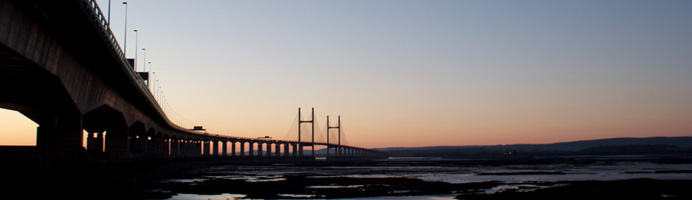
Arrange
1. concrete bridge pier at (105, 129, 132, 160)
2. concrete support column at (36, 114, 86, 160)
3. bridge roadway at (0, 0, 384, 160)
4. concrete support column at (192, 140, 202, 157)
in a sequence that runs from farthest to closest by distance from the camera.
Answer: concrete support column at (192, 140, 202, 157) < concrete bridge pier at (105, 129, 132, 160) < concrete support column at (36, 114, 86, 160) < bridge roadway at (0, 0, 384, 160)

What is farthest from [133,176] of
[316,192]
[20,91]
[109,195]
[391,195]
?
[391,195]

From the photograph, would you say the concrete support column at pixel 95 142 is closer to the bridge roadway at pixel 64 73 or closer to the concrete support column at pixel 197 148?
the bridge roadway at pixel 64 73

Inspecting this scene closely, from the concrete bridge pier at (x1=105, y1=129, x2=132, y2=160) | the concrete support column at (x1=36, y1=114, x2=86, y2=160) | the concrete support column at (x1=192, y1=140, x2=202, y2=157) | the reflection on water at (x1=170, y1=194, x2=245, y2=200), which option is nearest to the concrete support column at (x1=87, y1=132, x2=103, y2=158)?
the concrete bridge pier at (x1=105, y1=129, x2=132, y2=160)

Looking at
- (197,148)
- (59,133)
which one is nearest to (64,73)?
(59,133)

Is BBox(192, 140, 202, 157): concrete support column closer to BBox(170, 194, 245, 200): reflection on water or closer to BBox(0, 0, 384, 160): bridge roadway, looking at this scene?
BBox(0, 0, 384, 160): bridge roadway

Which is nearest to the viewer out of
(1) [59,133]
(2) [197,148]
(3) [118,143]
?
(1) [59,133]

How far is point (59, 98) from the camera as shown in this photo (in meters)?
39.3

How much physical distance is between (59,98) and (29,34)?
1572 cm

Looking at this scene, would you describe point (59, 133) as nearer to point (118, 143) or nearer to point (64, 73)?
point (64, 73)

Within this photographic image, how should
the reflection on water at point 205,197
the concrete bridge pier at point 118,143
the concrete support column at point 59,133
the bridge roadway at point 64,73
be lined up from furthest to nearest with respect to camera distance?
the concrete bridge pier at point 118,143
the concrete support column at point 59,133
the reflection on water at point 205,197
the bridge roadway at point 64,73

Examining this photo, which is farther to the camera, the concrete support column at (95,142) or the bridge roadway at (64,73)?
the concrete support column at (95,142)

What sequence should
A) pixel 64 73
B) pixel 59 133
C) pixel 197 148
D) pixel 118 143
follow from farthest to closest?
pixel 197 148 → pixel 118 143 → pixel 59 133 → pixel 64 73

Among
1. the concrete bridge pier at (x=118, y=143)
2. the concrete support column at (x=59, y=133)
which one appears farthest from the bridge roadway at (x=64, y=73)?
the concrete bridge pier at (x=118, y=143)

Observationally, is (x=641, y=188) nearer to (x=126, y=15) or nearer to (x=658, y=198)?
(x=658, y=198)
